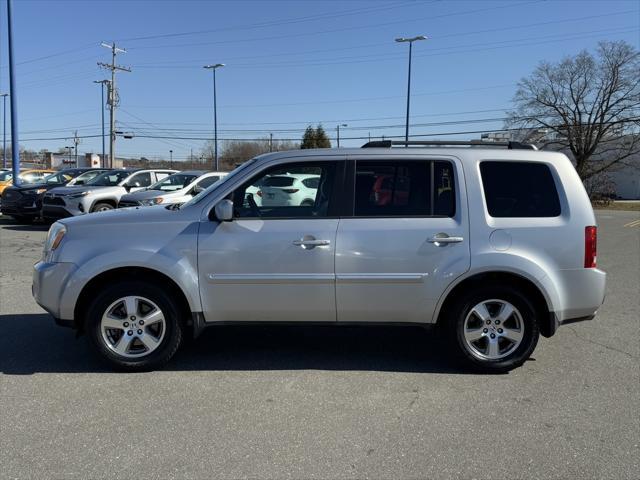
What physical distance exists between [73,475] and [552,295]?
358 centimetres

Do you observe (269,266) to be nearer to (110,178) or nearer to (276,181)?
(276,181)

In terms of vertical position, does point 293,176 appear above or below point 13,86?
below

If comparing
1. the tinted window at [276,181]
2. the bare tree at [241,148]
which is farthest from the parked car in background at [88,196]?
the bare tree at [241,148]

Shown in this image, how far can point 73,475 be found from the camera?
2.91 m

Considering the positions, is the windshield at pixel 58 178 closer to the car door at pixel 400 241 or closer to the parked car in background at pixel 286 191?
the parked car in background at pixel 286 191

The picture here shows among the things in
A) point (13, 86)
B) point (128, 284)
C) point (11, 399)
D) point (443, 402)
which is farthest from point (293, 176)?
point (13, 86)

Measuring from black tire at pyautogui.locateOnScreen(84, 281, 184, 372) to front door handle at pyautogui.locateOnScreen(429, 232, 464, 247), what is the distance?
2.14 metres

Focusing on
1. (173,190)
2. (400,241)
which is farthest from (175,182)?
(400,241)

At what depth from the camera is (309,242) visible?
423 cm

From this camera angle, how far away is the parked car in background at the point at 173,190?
1256cm

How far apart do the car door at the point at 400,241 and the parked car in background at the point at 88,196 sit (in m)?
11.0

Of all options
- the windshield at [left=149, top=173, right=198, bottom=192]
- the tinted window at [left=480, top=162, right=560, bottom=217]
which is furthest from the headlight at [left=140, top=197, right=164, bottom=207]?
the tinted window at [left=480, top=162, right=560, bottom=217]

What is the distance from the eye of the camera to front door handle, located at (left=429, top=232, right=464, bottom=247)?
4.24 metres

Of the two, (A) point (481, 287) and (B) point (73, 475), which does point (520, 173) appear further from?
(B) point (73, 475)
